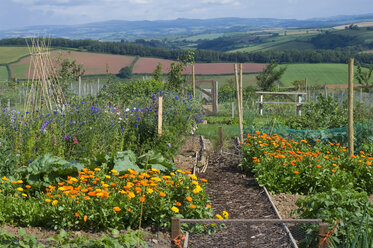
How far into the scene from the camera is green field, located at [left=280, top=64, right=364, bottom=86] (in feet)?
157

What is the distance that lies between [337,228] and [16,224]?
3230 mm

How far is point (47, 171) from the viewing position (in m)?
5.75

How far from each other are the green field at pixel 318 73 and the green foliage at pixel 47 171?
137ft

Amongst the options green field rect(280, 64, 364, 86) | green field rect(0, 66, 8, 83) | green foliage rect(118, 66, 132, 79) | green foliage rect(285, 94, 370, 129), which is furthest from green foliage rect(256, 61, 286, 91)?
green field rect(0, 66, 8, 83)

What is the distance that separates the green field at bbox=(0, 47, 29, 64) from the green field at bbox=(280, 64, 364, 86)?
29.5 meters

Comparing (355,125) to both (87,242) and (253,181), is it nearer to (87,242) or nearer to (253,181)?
(253,181)

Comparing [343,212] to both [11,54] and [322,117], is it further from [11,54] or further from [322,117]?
[11,54]

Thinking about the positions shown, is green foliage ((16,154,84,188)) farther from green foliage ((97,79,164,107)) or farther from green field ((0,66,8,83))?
green field ((0,66,8,83))

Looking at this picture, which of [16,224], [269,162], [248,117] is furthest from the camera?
[248,117]

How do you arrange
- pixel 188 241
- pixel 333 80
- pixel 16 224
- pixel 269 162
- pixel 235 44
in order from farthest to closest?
pixel 235 44
pixel 333 80
pixel 269 162
pixel 16 224
pixel 188 241

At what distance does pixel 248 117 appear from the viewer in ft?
37.1

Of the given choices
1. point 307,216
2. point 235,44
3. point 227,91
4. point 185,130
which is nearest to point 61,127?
point 185,130

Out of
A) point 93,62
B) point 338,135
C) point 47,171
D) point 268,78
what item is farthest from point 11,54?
point 47,171

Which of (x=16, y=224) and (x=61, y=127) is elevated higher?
(x=61, y=127)
